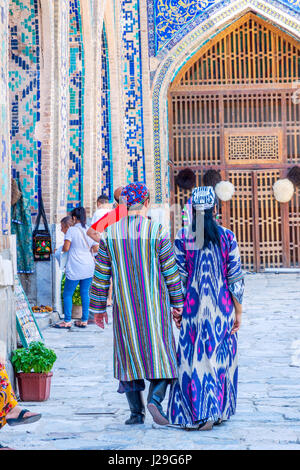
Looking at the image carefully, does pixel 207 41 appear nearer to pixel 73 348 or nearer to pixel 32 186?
pixel 32 186

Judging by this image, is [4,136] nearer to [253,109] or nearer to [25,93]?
[25,93]

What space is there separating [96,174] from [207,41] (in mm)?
4526

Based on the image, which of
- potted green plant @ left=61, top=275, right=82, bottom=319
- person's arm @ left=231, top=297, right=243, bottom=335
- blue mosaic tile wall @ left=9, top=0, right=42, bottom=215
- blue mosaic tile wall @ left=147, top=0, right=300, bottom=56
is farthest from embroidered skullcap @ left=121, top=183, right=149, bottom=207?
blue mosaic tile wall @ left=147, top=0, right=300, bottom=56

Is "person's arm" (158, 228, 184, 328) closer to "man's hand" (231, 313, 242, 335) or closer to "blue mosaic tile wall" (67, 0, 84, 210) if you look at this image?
"man's hand" (231, 313, 242, 335)

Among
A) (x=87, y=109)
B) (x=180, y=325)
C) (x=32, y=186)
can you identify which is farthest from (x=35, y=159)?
(x=180, y=325)

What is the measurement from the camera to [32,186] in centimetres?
848

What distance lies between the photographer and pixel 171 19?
541 inches

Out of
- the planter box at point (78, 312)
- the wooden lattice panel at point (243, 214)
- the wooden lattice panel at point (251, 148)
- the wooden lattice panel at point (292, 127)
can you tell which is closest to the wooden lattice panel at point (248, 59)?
the wooden lattice panel at point (292, 127)

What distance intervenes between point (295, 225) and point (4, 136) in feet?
31.1

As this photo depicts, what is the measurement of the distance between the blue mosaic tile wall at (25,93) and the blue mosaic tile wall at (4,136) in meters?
2.97

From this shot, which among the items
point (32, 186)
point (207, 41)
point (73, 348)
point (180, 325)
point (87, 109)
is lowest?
point (73, 348)

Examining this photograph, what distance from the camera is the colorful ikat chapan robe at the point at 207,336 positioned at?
4219mm

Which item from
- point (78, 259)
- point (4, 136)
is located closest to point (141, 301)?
point (4, 136)

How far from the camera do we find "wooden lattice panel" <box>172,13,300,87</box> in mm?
14172
